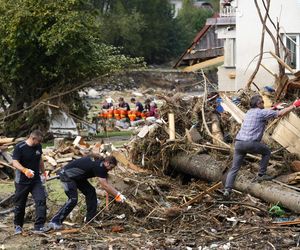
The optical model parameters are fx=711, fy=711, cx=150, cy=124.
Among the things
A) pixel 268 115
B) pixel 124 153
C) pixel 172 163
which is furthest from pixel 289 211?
pixel 124 153

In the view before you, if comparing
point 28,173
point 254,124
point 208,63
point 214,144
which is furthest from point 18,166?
point 208,63

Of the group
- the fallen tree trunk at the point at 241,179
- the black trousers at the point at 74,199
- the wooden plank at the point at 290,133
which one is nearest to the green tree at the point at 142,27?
the fallen tree trunk at the point at 241,179

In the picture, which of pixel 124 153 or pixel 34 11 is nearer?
pixel 124 153

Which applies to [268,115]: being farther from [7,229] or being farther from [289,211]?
[7,229]

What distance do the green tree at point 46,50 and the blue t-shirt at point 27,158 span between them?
12.8m

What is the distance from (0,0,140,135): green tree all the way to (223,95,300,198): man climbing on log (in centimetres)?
1280

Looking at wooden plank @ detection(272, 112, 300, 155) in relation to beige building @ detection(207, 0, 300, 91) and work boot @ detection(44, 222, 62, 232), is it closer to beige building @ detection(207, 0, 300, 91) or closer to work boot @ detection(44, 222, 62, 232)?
work boot @ detection(44, 222, 62, 232)

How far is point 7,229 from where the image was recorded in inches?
444

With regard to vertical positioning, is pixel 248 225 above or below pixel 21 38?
below

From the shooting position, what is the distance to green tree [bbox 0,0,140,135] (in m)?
23.4

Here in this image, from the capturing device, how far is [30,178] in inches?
420

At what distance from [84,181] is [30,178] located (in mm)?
822

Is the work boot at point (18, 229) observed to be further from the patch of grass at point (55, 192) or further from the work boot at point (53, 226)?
the patch of grass at point (55, 192)

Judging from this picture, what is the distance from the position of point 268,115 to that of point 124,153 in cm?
395
